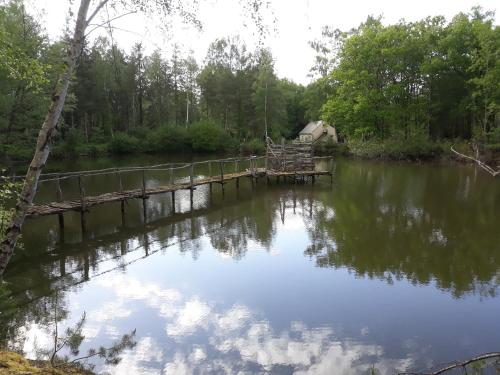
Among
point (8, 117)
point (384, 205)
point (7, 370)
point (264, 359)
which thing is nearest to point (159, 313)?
point (264, 359)

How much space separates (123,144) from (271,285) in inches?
1571

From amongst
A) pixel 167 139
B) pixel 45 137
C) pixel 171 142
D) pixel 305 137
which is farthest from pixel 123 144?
pixel 45 137

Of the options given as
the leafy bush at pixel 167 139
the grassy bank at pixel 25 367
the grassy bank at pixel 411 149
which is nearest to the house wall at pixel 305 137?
the grassy bank at pixel 411 149

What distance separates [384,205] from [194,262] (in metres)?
11.1

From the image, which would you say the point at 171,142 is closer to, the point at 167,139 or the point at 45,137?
the point at 167,139

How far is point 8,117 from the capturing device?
87.7 feet

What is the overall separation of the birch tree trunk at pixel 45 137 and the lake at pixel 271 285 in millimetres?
1593

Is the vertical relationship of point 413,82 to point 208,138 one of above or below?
above

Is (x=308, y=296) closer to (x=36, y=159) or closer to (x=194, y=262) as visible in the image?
(x=194, y=262)

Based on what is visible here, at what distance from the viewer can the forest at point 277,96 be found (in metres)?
34.9

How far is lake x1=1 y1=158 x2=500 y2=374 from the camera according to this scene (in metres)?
7.58

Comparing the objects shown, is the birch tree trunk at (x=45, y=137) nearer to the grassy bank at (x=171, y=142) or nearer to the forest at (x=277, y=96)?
the forest at (x=277, y=96)

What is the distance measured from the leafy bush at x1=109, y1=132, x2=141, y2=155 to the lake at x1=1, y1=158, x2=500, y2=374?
28.2 meters

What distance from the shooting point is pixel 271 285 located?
10.6 m
